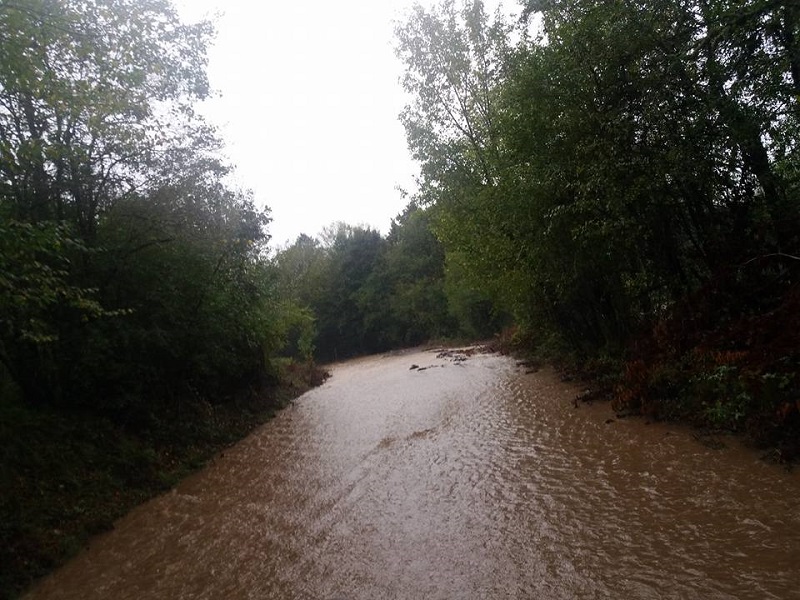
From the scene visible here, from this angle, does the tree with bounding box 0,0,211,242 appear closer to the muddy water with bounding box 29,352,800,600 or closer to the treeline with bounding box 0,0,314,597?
the treeline with bounding box 0,0,314,597

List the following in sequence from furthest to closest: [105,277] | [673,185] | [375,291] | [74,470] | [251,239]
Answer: [375,291]
[251,239]
[105,277]
[673,185]
[74,470]

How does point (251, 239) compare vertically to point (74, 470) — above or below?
above

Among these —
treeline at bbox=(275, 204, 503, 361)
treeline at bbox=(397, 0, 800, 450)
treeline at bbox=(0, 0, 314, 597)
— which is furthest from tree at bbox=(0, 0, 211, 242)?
treeline at bbox=(275, 204, 503, 361)

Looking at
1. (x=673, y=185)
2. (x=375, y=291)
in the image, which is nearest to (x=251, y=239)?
(x=673, y=185)

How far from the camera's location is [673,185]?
9148 mm

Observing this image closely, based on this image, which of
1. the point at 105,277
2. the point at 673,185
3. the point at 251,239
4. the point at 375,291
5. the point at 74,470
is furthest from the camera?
the point at 375,291

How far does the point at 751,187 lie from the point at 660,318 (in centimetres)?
302

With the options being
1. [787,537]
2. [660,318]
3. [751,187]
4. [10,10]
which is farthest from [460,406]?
[10,10]

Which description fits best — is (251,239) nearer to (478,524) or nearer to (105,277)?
(105,277)

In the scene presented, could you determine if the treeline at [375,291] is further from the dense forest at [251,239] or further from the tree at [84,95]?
the tree at [84,95]

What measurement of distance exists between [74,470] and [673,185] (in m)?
11.7

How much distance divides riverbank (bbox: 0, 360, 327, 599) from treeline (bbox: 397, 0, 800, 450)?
29.3ft

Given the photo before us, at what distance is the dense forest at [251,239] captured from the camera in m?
6.94

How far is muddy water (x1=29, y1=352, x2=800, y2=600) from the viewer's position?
441cm
